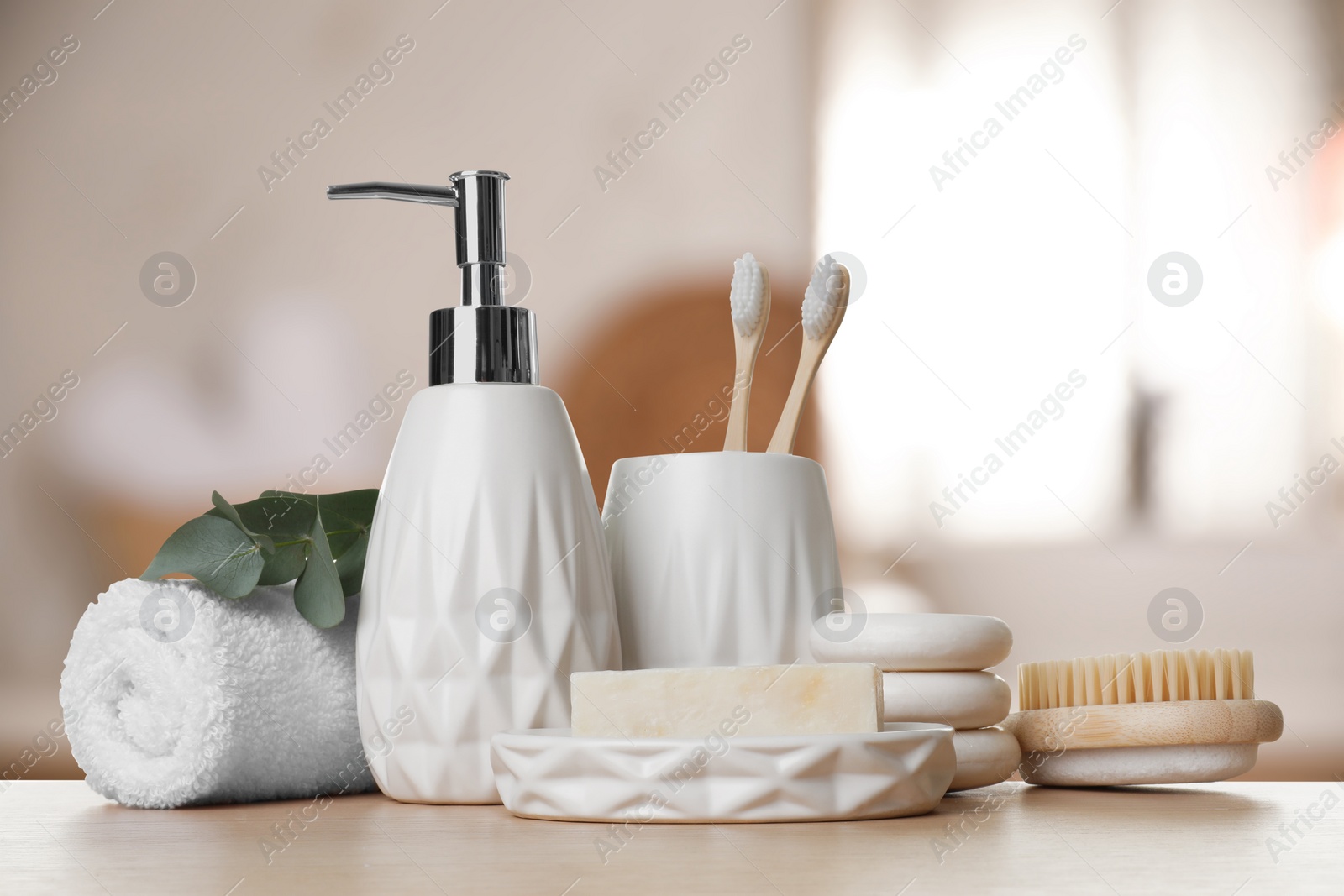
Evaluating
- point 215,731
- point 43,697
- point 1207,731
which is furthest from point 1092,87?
point 43,697

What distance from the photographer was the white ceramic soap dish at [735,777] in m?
0.32

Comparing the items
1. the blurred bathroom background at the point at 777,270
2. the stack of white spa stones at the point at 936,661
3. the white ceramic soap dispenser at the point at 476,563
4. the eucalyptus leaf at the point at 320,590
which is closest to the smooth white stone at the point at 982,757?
the stack of white spa stones at the point at 936,661

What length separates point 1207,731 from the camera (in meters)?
0.40

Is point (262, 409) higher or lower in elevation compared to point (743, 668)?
higher

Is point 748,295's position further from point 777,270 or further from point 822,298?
point 777,270

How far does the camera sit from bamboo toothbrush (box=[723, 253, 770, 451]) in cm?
48

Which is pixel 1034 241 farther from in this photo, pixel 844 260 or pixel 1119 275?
pixel 844 260

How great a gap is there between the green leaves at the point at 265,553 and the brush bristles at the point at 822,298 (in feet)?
0.69

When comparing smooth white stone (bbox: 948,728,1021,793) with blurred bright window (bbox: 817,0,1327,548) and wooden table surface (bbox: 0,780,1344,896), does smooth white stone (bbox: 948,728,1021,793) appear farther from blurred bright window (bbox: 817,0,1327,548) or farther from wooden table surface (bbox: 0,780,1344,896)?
blurred bright window (bbox: 817,0,1327,548)

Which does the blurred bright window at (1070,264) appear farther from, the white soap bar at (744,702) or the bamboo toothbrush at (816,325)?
the white soap bar at (744,702)

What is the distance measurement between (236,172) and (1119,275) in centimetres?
94

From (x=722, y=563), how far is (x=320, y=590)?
0.15 metres

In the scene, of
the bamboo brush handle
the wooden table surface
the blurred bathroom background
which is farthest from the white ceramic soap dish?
the blurred bathroom background

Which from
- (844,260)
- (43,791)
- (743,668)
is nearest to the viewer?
(743,668)
